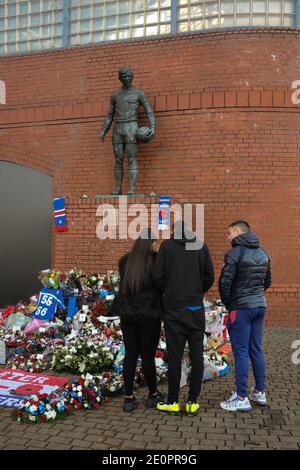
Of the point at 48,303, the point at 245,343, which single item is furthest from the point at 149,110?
the point at 245,343

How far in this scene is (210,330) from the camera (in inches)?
274

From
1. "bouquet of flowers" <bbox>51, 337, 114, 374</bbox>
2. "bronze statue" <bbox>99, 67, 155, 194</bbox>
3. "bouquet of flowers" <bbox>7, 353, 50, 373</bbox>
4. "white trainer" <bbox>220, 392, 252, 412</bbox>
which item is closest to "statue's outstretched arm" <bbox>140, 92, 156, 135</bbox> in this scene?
"bronze statue" <bbox>99, 67, 155, 194</bbox>

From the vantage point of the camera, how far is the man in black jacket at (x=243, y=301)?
4629 mm

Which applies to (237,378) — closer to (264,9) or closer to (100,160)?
(100,160)

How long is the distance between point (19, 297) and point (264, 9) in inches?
288

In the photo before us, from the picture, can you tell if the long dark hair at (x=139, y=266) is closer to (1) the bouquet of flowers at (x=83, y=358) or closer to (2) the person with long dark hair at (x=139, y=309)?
(2) the person with long dark hair at (x=139, y=309)

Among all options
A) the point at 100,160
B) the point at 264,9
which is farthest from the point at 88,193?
the point at 264,9

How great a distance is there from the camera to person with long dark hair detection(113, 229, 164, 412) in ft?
14.7

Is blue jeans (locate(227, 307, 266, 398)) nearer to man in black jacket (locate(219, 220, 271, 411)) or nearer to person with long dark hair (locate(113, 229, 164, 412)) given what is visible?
man in black jacket (locate(219, 220, 271, 411))

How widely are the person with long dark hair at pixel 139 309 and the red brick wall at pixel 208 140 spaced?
180 inches

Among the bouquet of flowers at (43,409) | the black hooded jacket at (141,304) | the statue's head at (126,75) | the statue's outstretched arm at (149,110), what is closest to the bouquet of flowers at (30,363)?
the bouquet of flowers at (43,409)

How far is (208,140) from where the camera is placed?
9117 millimetres

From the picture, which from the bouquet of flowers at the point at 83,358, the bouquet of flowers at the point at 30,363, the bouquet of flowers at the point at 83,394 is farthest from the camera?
the bouquet of flowers at the point at 30,363

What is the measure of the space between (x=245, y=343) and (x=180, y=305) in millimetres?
751
